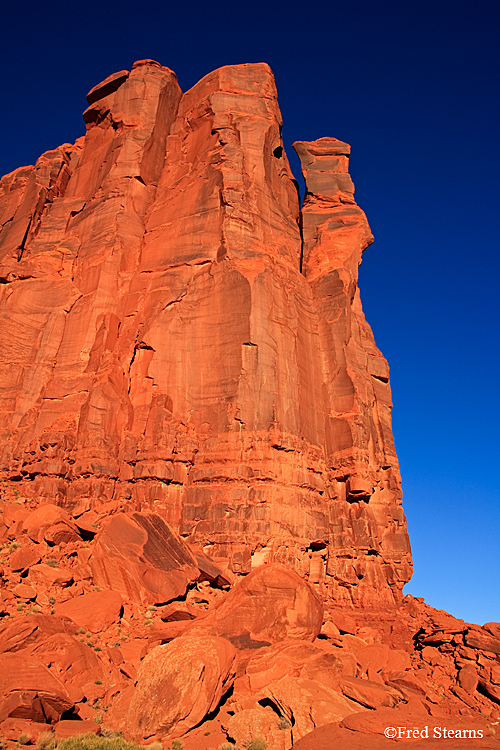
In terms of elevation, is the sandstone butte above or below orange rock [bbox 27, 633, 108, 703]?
above

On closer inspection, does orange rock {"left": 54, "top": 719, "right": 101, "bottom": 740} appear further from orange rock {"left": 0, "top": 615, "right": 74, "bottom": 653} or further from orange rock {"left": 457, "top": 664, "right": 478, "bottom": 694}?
orange rock {"left": 457, "top": 664, "right": 478, "bottom": 694}

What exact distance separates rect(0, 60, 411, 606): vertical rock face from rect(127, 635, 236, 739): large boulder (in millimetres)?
10373

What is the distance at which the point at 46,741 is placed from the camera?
12812 mm

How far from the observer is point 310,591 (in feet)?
73.5

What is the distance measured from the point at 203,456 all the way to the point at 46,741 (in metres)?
18.9

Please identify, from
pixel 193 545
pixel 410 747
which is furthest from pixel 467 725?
pixel 193 545

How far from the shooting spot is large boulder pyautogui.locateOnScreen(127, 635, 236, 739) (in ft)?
48.2

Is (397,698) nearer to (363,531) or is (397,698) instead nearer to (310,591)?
(310,591)

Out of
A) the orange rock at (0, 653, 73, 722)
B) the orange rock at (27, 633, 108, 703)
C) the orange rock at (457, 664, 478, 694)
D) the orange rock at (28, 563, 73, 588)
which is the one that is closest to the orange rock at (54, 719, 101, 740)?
the orange rock at (0, 653, 73, 722)

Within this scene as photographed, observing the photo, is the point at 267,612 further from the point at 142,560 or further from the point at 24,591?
the point at 24,591

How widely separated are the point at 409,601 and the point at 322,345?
1718 cm

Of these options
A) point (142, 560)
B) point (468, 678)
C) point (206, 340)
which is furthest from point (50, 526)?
point (468, 678)

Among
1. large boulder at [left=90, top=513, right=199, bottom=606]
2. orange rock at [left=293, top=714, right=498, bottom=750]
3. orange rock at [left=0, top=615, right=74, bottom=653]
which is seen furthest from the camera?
large boulder at [left=90, top=513, right=199, bottom=606]

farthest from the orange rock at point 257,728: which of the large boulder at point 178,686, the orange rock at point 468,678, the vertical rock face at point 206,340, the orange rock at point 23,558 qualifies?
the vertical rock face at point 206,340
